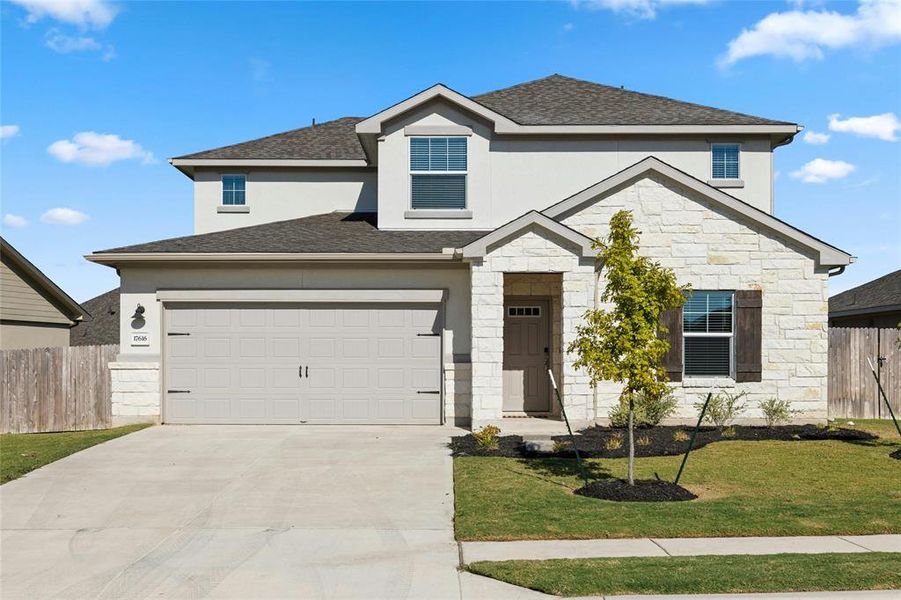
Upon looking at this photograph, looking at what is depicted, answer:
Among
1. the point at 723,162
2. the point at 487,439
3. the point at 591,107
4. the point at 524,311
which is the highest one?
the point at 591,107

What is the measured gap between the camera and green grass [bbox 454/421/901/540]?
8.45 metres

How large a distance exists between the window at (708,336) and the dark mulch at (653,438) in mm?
1240

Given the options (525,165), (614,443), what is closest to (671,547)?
(614,443)

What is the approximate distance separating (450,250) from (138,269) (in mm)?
6589

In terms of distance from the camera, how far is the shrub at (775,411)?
614 inches

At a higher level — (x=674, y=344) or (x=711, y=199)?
(x=711, y=199)

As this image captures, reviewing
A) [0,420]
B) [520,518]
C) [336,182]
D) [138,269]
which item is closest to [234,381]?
[138,269]

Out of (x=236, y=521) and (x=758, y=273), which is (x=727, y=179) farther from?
(x=236, y=521)

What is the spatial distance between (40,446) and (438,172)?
31.7 ft

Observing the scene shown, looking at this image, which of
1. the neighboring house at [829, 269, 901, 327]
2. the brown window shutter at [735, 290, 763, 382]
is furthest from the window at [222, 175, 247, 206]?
the neighboring house at [829, 269, 901, 327]

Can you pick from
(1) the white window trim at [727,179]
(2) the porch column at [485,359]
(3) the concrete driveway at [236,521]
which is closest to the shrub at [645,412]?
(2) the porch column at [485,359]

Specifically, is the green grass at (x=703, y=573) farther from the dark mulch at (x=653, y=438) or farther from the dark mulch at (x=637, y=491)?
the dark mulch at (x=653, y=438)

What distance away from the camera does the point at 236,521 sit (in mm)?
9070

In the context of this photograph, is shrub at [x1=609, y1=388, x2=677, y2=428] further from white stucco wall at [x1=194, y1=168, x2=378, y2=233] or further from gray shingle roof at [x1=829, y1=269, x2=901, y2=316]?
gray shingle roof at [x1=829, y1=269, x2=901, y2=316]
